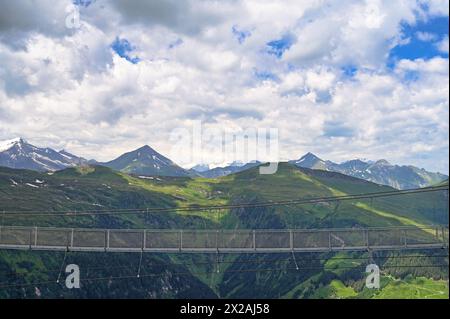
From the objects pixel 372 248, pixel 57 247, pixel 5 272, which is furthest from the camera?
pixel 5 272

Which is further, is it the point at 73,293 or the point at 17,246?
the point at 73,293

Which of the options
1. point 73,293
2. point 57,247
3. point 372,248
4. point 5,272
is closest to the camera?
Answer: point 372,248

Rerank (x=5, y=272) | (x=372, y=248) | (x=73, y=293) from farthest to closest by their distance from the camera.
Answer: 1. (x=73, y=293)
2. (x=5, y=272)
3. (x=372, y=248)

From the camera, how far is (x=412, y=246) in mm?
41062

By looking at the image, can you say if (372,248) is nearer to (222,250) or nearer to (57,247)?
(222,250)

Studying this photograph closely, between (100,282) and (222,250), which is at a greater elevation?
(222,250)

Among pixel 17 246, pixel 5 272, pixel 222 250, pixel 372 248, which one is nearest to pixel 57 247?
pixel 17 246
